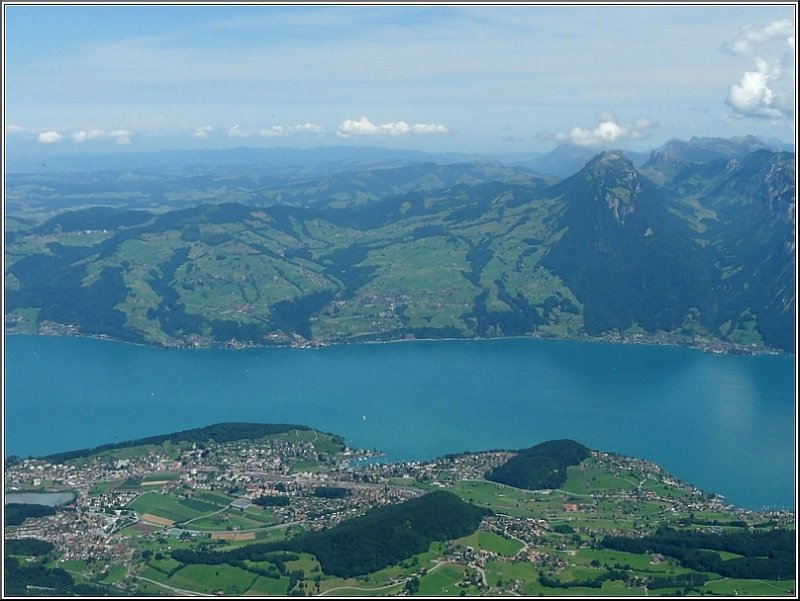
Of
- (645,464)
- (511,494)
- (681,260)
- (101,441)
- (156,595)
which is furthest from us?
(681,260)

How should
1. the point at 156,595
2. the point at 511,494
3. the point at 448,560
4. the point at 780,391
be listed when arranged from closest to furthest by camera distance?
the point at 156,595 < the point at 448,560 < the point at 511,494 < the point at 780,391

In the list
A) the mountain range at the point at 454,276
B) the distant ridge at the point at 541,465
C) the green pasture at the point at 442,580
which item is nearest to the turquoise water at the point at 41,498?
the green pasture at the point at 442,580

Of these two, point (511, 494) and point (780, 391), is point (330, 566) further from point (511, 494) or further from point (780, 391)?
point (780, 391)

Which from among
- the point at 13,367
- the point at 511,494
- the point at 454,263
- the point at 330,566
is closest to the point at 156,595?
the point at 330,566

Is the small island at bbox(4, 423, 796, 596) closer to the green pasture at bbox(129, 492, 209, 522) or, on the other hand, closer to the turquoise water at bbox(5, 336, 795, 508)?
the green pasture at bbox(129, 492, 209, 522)

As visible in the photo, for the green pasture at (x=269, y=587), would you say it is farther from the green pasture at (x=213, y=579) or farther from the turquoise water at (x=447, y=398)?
the turquoise water at (x=447, y=398)

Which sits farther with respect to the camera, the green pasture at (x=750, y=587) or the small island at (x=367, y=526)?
the small island at (x=367, y=526)
